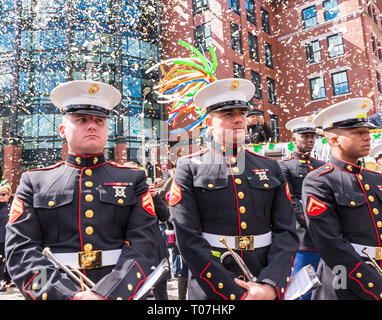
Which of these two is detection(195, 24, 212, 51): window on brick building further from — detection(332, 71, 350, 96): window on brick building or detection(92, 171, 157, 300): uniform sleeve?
detection(92, 171, 157, 300): uniform sleeve

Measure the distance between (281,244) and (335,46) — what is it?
23581mm

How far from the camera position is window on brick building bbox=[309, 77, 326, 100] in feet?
74.3

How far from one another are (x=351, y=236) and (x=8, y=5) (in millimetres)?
29678

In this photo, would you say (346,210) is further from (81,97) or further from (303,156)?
(303,156)

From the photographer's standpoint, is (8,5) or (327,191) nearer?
(327,191)

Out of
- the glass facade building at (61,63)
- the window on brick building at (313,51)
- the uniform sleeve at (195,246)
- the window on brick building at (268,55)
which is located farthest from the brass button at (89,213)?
the window on brick building at (268,55)

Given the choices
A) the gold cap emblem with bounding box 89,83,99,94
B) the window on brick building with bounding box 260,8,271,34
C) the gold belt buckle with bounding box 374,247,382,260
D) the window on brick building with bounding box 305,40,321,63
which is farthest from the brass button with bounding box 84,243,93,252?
the window on brick building with bounding box 260,8,271,34

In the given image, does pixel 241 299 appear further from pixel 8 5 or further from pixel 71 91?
pixel 8 5

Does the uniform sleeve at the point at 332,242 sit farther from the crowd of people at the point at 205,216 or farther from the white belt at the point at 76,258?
the white belt at the point at 76,258

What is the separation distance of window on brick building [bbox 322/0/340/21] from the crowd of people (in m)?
23.4

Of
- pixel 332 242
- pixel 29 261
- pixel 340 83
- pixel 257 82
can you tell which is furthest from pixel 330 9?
pixel 29 261

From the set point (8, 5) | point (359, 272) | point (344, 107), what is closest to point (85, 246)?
point (359, 272)

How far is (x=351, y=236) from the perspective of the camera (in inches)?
103

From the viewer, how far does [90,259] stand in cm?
215
